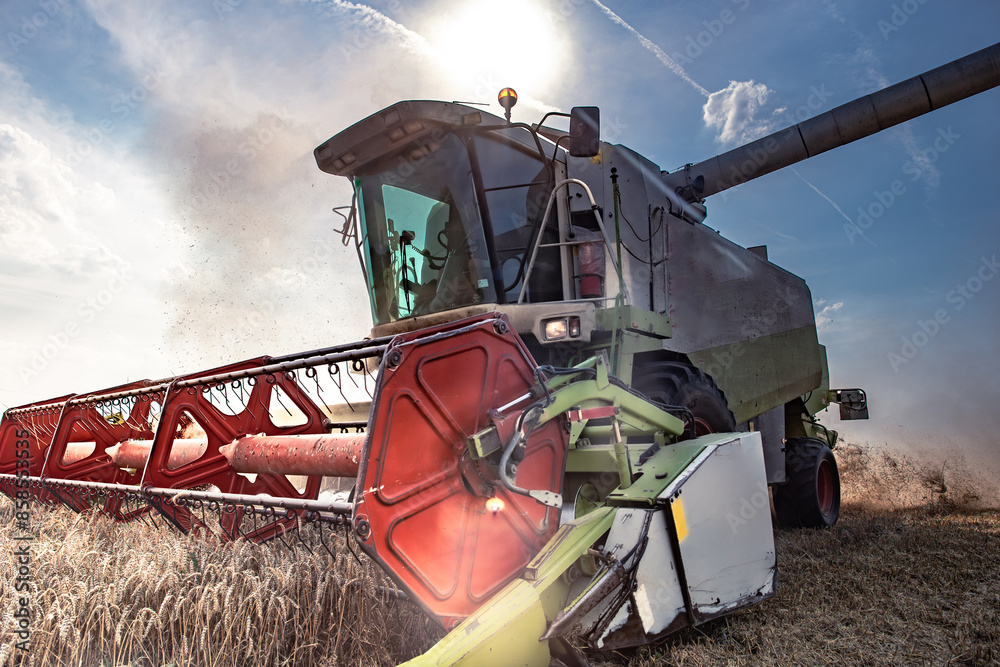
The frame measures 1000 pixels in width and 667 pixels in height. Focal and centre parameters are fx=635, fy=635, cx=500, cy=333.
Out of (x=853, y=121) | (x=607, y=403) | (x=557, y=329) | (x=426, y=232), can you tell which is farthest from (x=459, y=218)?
(x=853, y=121)

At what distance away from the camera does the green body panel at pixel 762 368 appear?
4.84 metres

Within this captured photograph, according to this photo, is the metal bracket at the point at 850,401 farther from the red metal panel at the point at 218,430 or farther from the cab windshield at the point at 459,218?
the red metal panel at the point at 218,430

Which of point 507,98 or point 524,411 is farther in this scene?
point 507,98

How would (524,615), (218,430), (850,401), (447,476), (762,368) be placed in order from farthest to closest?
(850,401)
(762,368)
(218,430)
(447,476)
(524,615)

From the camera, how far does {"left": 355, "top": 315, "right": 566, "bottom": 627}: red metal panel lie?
192cm

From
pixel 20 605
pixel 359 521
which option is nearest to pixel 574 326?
pixel 359 521

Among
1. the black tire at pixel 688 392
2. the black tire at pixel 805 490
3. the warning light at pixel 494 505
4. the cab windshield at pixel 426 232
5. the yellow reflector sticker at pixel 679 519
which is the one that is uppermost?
Answer: the cab windshield at pixel 426 232

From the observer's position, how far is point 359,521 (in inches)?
71.9

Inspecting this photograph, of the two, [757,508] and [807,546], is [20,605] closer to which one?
[757,508]

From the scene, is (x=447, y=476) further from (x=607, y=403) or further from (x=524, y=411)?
(x=607, y=403)

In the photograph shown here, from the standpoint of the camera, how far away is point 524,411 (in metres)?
2.27

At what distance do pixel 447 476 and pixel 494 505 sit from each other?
201mm

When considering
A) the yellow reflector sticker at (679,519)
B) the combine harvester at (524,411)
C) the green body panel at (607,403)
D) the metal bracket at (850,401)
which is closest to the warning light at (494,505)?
the combine harvester at (524,411)

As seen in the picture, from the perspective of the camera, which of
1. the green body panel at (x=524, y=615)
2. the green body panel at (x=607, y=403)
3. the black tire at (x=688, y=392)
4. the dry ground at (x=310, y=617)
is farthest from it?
the black tire at (x=688, y=392)
